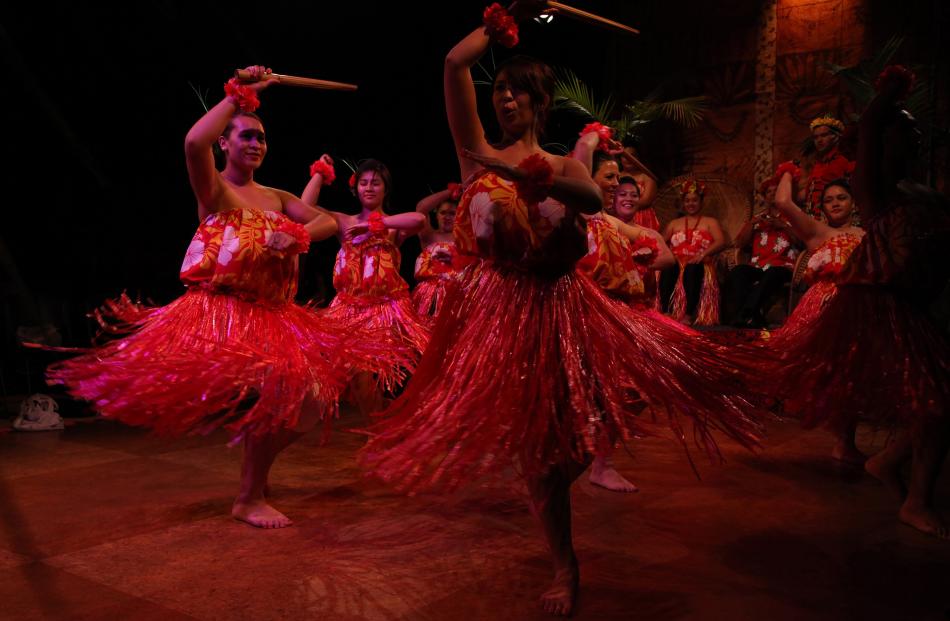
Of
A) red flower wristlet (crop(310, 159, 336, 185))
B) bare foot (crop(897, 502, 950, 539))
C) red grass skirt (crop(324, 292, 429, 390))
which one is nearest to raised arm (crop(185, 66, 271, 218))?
red flower wristlet (crop(310, 159, 336, 185))

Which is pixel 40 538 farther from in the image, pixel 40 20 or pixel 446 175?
pixel 446 175

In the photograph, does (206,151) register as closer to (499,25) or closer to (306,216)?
(306,216)

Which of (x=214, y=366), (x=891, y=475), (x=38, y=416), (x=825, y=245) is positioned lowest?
(x=38, y=416)

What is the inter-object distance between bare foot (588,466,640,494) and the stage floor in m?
0.05

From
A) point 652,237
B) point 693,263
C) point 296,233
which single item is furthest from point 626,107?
point 296,233

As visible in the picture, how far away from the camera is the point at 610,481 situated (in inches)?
116

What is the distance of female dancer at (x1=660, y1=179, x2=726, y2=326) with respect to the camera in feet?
18.1

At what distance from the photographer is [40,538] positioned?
2.26 m

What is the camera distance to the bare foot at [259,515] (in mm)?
2420

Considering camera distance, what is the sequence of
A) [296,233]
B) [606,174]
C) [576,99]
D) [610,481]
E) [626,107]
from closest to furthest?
1. [296,233]
2. [610,481]
3. [606,174]
4. [576,99]
5. [626,107]

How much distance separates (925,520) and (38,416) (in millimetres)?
3954

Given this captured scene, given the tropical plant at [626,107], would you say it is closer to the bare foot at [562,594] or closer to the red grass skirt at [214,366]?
the red grass skirt at [214,366]

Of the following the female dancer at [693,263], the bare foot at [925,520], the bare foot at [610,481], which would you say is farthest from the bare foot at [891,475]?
the female dancer at [693,263]

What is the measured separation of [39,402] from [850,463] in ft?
12.9
